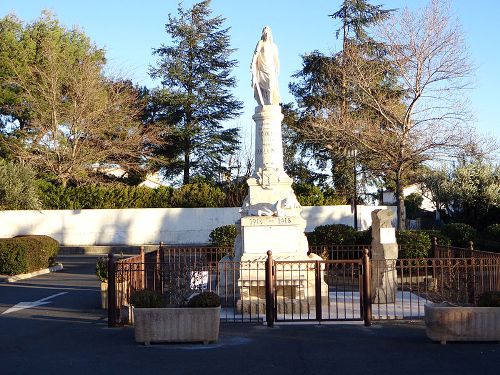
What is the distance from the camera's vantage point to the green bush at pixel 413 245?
20.6 metres

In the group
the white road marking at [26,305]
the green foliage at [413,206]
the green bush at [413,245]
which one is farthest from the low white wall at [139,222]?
the white road marking at [26,305]

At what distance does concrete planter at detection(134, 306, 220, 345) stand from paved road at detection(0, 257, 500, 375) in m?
0.17

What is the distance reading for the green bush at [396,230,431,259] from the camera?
20578 millimetres

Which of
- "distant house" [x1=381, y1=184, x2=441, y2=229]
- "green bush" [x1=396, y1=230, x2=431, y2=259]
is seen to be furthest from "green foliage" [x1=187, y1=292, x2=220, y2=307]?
"distant house" [x1=381, y1=184, x2=441, y2=229]

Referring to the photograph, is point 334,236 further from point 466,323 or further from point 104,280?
point 466,323

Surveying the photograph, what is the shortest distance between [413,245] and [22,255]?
13.6m

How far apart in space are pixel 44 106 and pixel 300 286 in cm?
3007

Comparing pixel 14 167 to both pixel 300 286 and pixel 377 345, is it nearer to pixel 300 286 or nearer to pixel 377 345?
pixel 300 286

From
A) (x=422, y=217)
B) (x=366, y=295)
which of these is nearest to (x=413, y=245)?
(x=366, y=295)

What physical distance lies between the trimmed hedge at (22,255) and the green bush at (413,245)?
13193 millimetres

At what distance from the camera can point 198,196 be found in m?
38.4

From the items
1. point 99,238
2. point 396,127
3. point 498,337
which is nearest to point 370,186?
point 396,127

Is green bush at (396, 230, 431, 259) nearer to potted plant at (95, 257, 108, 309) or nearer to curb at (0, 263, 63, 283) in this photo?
potted plant at (95, 257, 108, 309)

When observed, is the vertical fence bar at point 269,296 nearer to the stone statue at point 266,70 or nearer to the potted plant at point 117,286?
the potted plant at point 117,286
